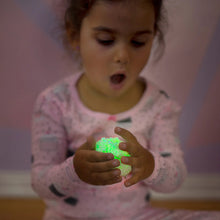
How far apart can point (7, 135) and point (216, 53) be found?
56cm

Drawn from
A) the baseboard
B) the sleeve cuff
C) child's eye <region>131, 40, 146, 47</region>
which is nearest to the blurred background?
the baseboard

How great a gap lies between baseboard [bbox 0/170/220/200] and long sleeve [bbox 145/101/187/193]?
0.29 metres

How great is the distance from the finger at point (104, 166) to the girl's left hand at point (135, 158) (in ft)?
0.04

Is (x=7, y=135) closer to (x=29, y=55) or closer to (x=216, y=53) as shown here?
(x=29, y=55)

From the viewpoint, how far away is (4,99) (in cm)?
78

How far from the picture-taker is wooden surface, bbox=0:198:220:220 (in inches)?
33.0

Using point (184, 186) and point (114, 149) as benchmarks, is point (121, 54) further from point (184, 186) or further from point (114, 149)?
point (184, 186)

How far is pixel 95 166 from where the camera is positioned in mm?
458

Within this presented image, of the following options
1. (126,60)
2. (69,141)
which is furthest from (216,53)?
(69,141)

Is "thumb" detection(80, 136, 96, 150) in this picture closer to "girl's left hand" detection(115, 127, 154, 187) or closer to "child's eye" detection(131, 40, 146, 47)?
"girl's left hand" detection(115, 127, 154, 187)

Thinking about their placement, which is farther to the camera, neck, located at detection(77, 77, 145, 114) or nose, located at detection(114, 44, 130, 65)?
neck, located at detection(77, 77, 145, 114)

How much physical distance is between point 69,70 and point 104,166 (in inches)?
15.3

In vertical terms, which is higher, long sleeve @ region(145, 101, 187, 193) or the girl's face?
the girl's face

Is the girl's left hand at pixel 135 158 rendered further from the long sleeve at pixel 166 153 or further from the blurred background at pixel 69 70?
the blurred background at pixel 69 70
